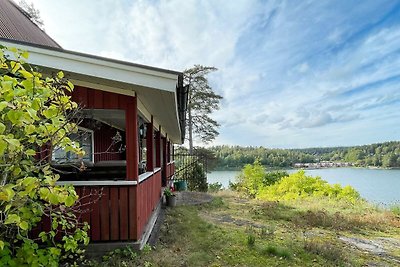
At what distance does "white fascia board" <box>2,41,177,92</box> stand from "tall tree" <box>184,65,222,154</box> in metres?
19.2

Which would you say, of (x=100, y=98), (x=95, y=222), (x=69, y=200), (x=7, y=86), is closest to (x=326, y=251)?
(x=95, y=222)

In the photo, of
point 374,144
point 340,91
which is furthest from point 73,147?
point 374,144

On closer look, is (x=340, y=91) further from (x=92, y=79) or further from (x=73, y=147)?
(x=73, y=147)

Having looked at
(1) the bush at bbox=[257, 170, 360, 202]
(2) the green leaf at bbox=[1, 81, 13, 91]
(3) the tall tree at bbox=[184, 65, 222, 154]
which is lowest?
(1) the bush at bbox=[257, 170, 360, 202]

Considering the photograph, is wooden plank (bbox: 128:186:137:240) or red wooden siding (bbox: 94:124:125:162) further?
red wooden siding (bbox: 94:124:125:162)

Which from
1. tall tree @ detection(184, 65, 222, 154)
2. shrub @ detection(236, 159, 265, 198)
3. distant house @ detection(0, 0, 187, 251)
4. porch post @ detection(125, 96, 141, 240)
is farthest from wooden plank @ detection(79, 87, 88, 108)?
tall tree @ detection(184, 65, 222, 154)

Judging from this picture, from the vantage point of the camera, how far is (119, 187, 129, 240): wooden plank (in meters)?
4.39

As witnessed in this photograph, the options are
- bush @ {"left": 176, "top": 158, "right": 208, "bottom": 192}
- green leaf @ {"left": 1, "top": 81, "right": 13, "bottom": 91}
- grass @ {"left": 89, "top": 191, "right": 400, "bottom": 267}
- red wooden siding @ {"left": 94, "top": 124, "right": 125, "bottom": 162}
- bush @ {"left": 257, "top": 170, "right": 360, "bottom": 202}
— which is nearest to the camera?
green leaf @ {"left": 1, "top": 81, "right": 13, "bottom": 91}

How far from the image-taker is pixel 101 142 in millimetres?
10047

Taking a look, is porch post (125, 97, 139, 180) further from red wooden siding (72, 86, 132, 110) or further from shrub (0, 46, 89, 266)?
shrub (0, 46, 89, 266)

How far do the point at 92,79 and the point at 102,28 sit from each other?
7.55 meters

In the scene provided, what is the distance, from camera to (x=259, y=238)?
5.86m

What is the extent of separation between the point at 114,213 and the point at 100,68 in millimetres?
2067

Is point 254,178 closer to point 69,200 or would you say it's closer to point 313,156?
point 313,156
